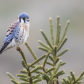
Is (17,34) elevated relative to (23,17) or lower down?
lower down

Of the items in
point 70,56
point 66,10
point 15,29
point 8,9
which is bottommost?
point 70,56

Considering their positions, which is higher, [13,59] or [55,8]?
[55,8]

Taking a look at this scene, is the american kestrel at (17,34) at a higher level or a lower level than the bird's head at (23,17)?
lower

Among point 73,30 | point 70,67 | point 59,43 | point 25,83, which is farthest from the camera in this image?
point 73,30

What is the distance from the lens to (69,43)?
151 inches

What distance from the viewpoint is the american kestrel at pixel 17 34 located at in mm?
1161

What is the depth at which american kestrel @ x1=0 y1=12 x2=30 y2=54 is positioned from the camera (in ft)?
3.81

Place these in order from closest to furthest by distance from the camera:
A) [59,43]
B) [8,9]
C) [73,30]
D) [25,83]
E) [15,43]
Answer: [25,83] < [59,43] < [15,43] < [73,30] < [8,9]

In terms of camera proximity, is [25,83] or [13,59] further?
[13,59]

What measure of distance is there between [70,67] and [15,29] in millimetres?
2423

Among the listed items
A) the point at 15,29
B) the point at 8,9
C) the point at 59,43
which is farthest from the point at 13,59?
the point at 59,43

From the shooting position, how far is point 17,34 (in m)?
1.20

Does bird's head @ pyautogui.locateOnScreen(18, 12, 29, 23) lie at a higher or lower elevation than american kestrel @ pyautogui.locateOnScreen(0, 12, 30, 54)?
higher

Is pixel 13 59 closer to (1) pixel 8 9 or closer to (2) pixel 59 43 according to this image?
(1) pixel 8 9
